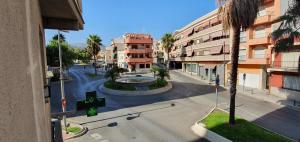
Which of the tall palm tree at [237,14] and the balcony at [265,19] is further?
the balcony at [265,19]

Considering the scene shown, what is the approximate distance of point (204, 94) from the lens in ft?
95.3

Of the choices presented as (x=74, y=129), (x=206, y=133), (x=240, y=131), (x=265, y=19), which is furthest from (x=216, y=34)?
(x=74, y=129)

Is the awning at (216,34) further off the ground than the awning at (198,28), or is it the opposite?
the awning at (198,28)

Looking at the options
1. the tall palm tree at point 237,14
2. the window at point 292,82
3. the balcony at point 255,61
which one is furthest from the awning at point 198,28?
the tall palm tree at point 237,14

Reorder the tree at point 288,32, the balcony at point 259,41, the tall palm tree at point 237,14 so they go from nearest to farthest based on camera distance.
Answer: the tall palm tree at point 237,14, the tree at point 288,32, the balcony at point 259,41

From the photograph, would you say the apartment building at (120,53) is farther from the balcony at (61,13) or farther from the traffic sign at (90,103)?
the balcony at (61,13)

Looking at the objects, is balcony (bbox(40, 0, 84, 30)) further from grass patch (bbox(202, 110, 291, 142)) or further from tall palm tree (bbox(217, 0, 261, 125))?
grass patch (bbox(202, 110, 291, 142))

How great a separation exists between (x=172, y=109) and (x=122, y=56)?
5193 centimetres

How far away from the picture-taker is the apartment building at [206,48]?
1560 inches

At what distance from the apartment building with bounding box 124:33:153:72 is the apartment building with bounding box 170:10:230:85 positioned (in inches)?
419

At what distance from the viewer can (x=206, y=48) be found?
45844 millimetres

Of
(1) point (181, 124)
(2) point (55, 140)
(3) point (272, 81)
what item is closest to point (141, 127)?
(1) point (181, 124)

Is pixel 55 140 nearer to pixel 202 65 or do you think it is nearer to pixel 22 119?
pixel 22 119

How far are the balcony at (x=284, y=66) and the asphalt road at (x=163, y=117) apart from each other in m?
5.29
